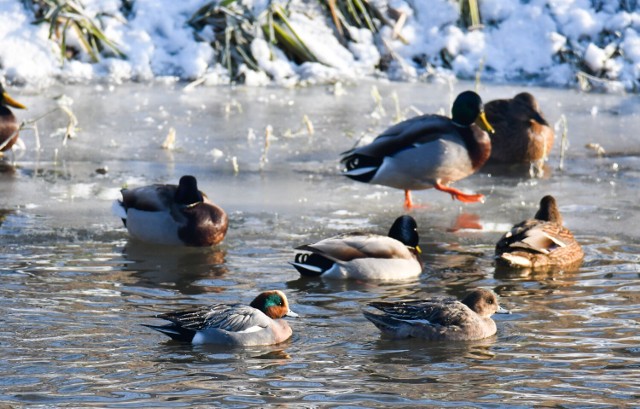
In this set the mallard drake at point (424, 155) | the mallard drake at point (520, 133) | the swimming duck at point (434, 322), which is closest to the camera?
the swimming duck at point (434, 322)

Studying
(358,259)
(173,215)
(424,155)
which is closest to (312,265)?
(358,259)

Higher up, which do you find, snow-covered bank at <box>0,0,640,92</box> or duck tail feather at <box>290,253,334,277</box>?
snow-covered bank at <box>0,0,640,92</box>

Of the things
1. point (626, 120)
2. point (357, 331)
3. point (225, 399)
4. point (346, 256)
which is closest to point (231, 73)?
point (626, 120)

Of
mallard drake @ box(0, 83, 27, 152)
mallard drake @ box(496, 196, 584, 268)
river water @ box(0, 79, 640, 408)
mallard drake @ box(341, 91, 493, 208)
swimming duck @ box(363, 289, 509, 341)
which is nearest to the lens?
river water @ box(0, 79, 640, 408)

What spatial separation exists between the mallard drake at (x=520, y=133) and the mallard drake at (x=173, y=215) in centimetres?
402

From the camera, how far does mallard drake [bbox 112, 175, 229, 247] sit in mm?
8758

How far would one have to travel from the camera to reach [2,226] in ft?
30.0

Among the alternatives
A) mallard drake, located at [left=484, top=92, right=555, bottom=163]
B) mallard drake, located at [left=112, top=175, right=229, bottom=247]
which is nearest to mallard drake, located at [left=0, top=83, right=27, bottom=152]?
mallard drake, located at [left=112, top=175, right=229, bottom=247]

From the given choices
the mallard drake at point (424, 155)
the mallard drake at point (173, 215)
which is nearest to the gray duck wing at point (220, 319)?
the mallard drake at point (173, 215)

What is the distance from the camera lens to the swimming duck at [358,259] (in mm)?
8023

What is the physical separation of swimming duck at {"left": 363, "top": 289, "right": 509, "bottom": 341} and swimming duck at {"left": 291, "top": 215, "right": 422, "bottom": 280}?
1.28 m

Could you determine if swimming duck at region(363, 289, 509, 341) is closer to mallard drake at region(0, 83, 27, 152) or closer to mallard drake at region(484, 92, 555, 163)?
mallard drake at region(484, 92, 555, 163)

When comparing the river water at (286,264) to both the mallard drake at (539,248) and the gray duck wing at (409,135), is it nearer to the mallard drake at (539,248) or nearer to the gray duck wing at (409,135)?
the mallard drake at (539,248)

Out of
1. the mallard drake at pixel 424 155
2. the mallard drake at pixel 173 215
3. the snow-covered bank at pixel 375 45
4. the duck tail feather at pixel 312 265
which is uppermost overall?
the snow-covered bank at pixel 375 45
